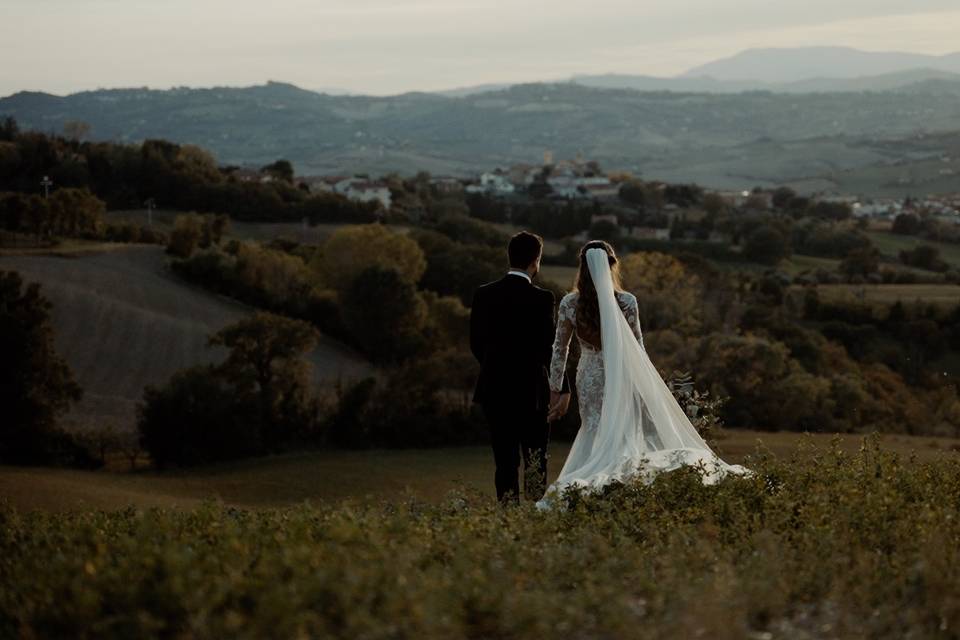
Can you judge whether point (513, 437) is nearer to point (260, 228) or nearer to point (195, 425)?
point (195, 425)

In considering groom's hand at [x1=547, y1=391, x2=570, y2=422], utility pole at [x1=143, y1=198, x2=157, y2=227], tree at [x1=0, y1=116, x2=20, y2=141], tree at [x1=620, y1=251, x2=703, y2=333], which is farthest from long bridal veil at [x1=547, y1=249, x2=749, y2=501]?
tree at [x1=0, y1=116, x2=20, y2=141]

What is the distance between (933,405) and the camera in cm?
4925

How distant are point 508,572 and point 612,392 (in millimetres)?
4041

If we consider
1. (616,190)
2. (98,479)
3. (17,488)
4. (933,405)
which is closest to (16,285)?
(98,479)

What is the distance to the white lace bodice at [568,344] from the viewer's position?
30.9 feet

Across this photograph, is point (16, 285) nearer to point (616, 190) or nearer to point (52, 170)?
point (52, 170)

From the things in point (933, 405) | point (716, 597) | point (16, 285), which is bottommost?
point (933, 405)

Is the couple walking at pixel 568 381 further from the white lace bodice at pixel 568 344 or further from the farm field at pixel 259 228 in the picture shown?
the farm field at pixel 259 228

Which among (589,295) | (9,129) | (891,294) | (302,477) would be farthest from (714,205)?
(589,295)

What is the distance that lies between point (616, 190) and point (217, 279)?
→ 3334 inches

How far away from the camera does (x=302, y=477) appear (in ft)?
122

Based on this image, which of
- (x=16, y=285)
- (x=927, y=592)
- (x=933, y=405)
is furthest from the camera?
(x=933, y=405)

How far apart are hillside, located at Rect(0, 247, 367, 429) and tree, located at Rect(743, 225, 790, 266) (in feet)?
113

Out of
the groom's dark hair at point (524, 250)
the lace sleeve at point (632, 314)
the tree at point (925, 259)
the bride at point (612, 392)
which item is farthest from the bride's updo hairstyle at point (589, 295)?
the tree at point (925, 259)
